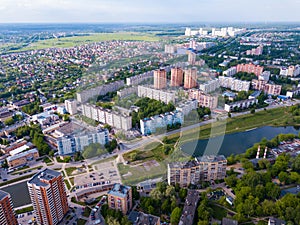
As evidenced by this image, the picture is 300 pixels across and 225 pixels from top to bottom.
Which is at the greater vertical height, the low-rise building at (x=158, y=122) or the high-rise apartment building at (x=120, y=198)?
the low-rise building at (x=158, y=122)

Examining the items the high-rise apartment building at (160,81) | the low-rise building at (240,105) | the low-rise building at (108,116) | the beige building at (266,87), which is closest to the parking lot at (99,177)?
the low-rise building at (108,116)

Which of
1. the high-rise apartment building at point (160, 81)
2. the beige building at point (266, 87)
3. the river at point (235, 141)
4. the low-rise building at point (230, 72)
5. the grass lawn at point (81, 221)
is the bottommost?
the grass lawn at point (81, 221)

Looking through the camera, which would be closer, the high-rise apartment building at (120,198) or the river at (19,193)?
the high-rise apartment building at (120,198)

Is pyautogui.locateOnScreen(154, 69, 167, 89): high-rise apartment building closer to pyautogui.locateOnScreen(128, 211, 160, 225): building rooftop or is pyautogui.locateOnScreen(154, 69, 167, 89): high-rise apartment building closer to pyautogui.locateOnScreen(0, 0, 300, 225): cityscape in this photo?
pyautogui.locateOnScreen(0, 0, 300, 225): cityscape

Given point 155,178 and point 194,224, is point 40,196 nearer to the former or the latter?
point 155,178

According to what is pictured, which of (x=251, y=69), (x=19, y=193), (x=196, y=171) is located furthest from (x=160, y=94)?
(x=251, y=69)

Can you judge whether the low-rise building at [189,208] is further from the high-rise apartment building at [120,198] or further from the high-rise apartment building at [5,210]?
the high-rise apartment building at [5,210]

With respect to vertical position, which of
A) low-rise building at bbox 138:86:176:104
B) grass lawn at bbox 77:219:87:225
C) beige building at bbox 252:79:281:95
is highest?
low-rise building at bbox 138:86:176:104

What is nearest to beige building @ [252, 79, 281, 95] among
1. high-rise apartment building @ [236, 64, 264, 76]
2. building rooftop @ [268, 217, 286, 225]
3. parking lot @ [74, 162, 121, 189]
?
high-rise apartment building @ [236, 64, 264, 76]

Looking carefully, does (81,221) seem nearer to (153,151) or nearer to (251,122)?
(153,151)
